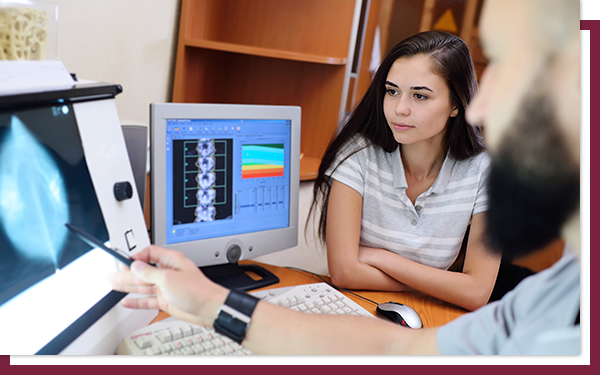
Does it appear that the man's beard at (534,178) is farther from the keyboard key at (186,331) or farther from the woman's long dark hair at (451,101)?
the keyboard key at (186,331)

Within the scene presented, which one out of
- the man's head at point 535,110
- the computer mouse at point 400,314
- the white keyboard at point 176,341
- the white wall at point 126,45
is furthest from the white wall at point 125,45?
the man's head at point 535,110

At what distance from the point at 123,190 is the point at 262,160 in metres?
0.34

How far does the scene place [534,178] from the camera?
1.59ft

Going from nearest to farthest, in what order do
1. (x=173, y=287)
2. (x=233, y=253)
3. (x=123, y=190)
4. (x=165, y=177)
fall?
(x=173, y=287) → (x=123, y=190) → (x=165, y=177) → (x=233, y=253)

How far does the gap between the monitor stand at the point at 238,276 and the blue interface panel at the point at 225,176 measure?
9cm

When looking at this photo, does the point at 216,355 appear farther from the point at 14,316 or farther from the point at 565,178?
the point at 565,178

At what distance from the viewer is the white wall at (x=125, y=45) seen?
46.0 inches

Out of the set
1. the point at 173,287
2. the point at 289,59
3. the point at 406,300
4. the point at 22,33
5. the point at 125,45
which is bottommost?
the point at 406,300

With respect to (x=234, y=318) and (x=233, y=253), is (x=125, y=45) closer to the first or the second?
(x=233, y=253)

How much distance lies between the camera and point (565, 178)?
47 cm

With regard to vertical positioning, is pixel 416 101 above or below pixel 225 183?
above

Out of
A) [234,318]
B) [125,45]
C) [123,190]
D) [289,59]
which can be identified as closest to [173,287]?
[234,318]

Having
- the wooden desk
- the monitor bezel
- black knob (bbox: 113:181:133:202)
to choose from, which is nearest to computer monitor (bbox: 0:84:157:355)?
black knob (bbox: 113:181:133:202)
